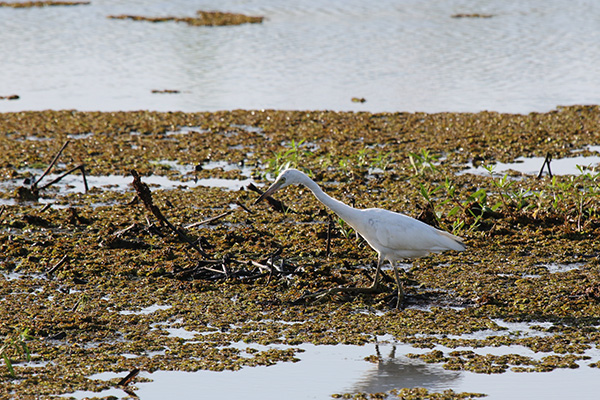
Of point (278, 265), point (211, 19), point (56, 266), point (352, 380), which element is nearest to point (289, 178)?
point (278, 265)

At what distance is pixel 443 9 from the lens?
3138cm

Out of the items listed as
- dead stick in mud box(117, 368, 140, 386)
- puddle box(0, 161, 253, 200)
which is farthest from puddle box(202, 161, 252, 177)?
dead stick in mud box(117, 368, 140, 386)

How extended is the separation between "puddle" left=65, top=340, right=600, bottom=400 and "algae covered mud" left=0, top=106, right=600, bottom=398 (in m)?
0.03

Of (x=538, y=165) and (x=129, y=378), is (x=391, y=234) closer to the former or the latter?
(x=129, y=378)

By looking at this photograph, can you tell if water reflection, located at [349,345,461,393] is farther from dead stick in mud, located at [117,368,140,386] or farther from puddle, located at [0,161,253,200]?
puddle, located at [0,161,253,200]

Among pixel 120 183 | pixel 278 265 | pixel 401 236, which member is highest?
pixel 401 236

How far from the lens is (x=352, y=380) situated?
5035 mm

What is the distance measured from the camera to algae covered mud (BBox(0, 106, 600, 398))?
17.1ft

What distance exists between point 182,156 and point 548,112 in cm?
642

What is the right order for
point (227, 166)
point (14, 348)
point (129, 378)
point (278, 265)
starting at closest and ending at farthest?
point (129, 378) < point (14, 348) < point (278, 265) < point (227, 166)

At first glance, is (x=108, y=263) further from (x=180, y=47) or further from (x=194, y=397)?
(x=180, y=47)

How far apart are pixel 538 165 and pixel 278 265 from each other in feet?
16.4

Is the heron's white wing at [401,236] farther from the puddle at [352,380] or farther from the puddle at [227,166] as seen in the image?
the puddle at [227,166]

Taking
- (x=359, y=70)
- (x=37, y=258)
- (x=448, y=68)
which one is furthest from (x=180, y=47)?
(x=37, y=258)
